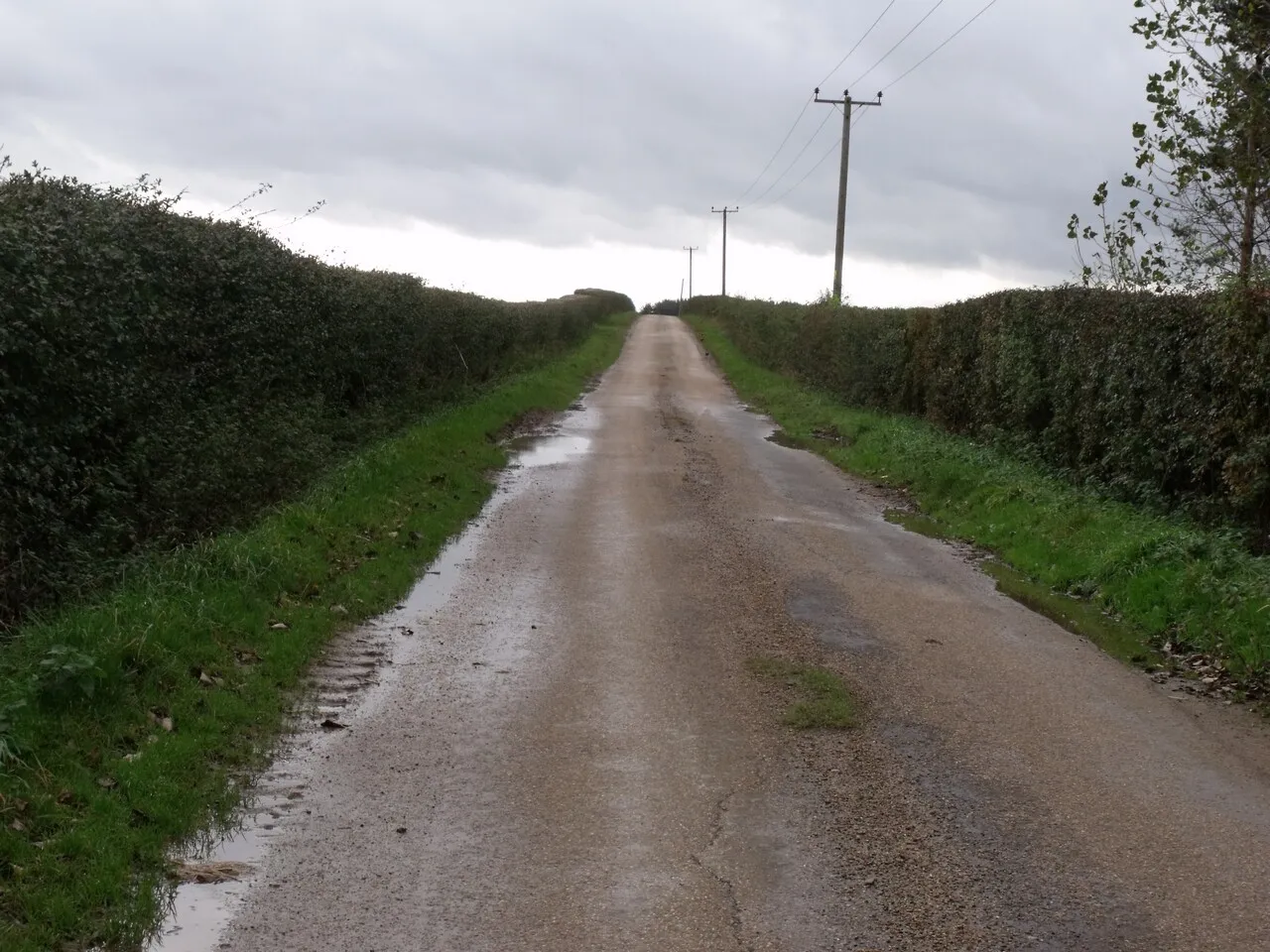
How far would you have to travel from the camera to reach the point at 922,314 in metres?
23.1

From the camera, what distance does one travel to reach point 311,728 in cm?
674

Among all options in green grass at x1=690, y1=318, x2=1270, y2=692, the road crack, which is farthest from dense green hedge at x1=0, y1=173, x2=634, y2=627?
green grass at x1=690, y1=318, x2=1270, y2=692

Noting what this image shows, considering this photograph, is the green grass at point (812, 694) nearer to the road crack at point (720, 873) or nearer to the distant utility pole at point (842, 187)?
the road crack at point (720, 873)

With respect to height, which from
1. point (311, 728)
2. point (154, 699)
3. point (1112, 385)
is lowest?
point (311, 728)

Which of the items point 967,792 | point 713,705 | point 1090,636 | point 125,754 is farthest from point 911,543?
point 125,754

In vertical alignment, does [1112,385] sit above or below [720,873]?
above

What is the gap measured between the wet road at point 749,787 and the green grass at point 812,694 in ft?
0.43

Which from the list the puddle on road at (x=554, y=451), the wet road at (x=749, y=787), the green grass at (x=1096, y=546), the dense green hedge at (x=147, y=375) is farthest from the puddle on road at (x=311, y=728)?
the green grass at (x=1096, y=546)

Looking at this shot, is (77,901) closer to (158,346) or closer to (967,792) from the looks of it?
(967,792)

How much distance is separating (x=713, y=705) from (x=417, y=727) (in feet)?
5.76

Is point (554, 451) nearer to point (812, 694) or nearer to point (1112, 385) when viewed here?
point (1112, 385)

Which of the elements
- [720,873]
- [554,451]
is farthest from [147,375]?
[554,451]

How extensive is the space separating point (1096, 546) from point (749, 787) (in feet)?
21.2

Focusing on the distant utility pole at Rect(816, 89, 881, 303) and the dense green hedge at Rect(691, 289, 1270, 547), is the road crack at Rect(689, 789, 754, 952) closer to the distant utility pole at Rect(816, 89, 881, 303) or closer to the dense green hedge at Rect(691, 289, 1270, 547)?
the dense green hedge at Rect(691, 289, 1270, 547)
